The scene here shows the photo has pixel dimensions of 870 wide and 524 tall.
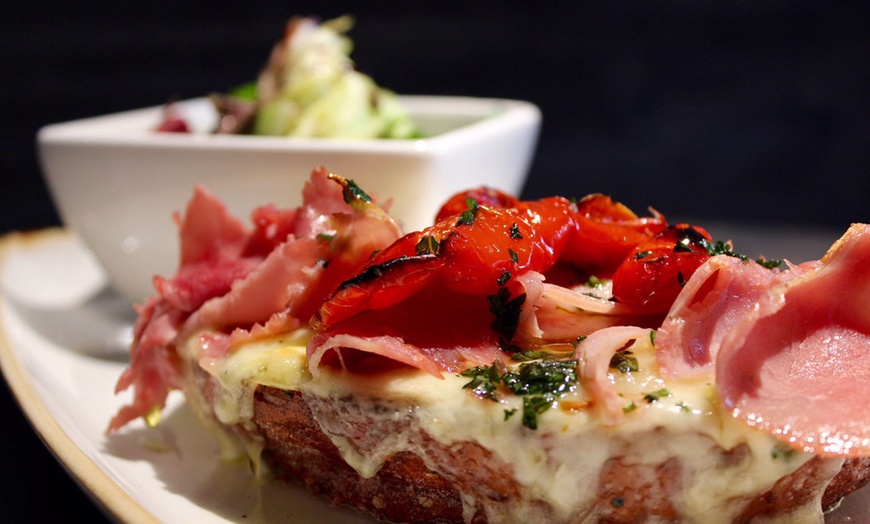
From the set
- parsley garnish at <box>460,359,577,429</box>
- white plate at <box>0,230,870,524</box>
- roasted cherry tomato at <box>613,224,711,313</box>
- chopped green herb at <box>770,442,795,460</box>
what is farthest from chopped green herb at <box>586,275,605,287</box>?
white plate at <box>0,230,870,524</box>

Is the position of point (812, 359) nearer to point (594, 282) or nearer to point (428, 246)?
point (594, 282)

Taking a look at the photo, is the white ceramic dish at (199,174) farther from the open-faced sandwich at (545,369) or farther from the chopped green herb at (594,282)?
the chopped green herb at (594,282)

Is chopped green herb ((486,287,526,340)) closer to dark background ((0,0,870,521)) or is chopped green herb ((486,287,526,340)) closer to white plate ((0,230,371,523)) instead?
white plate ((0,230,371,523))

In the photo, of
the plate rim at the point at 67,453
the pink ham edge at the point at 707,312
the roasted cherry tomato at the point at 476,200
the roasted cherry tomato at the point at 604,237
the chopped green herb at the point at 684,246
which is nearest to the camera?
the pink ham edge at the point at 707,312

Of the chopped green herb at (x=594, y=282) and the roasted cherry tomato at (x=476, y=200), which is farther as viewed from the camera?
the roasted cherry tomato at (x=476, y=200)

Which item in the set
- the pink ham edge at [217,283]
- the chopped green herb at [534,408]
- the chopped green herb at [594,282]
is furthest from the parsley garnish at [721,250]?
the pink ham edge at [217,283]

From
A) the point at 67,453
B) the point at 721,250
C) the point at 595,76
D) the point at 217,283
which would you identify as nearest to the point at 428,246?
the point at 721,250

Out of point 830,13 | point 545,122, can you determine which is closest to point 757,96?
point 830,13
